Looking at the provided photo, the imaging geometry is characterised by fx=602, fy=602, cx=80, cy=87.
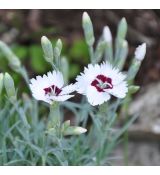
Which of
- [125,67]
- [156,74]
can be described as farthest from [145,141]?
[125,67]

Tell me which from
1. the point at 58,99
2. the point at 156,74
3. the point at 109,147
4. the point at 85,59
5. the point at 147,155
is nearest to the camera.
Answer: the point at 58,99

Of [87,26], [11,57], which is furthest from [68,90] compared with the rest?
[11,57]

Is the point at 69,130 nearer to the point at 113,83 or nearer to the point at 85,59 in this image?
the point at 113,83

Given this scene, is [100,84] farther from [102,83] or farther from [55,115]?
[55,115]

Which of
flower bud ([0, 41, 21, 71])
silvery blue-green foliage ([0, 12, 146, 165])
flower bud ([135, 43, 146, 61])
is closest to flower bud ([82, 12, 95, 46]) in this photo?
silvery blue-green foliage ([0, 12, 146, 165])

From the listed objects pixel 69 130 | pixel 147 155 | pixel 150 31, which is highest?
pixel 150 31

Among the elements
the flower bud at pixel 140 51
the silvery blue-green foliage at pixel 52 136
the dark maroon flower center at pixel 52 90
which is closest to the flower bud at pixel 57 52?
the silvery blue-green foliage at pixel 52 136

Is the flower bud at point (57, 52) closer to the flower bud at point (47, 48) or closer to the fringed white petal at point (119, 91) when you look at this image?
the flower bud at point (47, 48)
